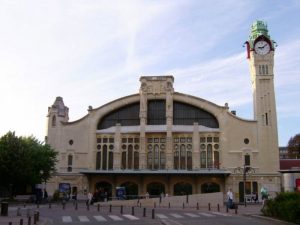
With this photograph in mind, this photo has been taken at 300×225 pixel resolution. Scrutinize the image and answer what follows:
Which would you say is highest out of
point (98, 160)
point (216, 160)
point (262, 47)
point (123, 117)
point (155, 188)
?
point (262, 47)

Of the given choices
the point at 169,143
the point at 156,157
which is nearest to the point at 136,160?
the point at 156,157

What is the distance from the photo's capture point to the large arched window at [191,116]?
65500 mm

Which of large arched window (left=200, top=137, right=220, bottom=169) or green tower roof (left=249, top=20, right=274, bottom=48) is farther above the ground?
green tower roof (left=249, top=20, right=274, bottom=48)

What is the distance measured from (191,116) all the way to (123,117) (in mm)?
10453

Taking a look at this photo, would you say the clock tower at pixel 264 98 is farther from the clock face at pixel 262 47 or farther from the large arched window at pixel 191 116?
the large arched window at pixel 191 116

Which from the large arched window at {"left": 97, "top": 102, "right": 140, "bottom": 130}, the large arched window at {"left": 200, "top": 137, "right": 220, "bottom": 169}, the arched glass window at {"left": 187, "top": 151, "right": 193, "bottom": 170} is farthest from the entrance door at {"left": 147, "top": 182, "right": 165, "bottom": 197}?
the large arched window at {"left": 97, "top": 102, "right": 140, "bottom": 130}

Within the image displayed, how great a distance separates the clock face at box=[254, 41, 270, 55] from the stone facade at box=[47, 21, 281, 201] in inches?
19.0

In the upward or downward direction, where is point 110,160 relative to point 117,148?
downward

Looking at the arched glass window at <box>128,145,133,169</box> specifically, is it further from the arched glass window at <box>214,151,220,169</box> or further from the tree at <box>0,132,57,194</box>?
the tree at <box>0,132,57,194</box>

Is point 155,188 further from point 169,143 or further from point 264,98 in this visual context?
point 264,98

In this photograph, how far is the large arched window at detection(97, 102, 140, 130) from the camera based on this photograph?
67175mm

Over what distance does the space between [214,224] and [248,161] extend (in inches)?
1651

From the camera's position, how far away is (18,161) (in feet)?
161

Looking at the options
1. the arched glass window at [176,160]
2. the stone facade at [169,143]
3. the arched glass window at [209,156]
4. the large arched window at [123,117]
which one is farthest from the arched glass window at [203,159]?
the large arched window at [123,117]
